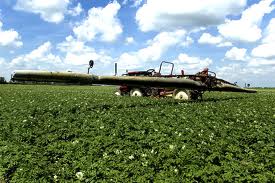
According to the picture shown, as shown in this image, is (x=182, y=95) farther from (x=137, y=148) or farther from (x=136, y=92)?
(x=137, y=148)

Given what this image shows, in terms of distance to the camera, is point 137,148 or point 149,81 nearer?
point 137,148

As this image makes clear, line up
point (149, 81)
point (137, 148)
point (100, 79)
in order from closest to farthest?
point (137, 148)
point (100, 79)
point (149, 81)

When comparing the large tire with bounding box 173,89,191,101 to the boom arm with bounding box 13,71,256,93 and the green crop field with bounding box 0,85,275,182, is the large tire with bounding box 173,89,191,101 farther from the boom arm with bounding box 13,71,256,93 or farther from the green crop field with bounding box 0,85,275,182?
the green crop field with bounding box 0,85,275,182

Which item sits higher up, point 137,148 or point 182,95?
point 182,95

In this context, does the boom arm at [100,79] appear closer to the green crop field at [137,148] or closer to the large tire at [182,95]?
the large tire at [182,95]

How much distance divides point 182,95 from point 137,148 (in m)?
16.3

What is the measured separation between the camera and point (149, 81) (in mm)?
21578

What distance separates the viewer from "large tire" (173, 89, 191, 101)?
1013 inches

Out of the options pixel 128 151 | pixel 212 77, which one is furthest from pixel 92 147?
pixel 212 77

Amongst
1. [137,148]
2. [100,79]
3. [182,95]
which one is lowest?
[137,148]

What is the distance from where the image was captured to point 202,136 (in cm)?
1141

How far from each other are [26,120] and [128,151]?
6524mm

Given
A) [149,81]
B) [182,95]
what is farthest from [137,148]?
[182,95]

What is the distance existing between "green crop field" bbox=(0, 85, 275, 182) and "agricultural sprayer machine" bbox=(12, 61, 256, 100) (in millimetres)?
2790
